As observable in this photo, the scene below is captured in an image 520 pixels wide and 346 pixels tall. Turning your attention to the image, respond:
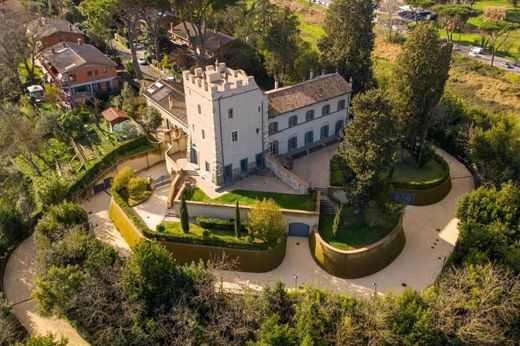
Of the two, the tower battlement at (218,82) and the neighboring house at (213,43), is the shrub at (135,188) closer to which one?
the tower battlement at (218,82)

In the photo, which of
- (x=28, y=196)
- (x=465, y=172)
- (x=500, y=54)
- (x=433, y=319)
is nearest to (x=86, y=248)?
(x=28, y=196)

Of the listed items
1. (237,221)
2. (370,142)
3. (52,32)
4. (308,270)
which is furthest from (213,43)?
(308,270)

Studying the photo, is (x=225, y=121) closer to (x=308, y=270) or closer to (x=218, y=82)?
(x=218, y=82)

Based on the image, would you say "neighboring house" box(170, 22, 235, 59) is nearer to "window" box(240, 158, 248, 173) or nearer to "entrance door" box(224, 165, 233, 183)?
"window" box(240, 158, 248, 173)

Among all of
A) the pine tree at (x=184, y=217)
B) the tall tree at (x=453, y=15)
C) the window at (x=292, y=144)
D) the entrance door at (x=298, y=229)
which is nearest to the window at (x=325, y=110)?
the window at (x=292, y=144)

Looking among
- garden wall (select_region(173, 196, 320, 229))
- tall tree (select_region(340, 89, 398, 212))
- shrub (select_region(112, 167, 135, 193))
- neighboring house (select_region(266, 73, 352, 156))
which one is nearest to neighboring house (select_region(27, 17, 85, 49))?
shrub (select_region(112, 167, 135, 193))

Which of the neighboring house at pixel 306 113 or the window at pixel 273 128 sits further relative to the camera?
the neighboring house at pixel 306 113
